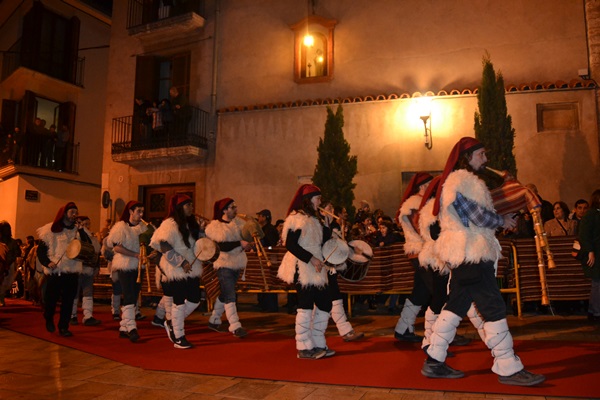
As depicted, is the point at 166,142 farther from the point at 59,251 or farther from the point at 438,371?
the point at 438,371

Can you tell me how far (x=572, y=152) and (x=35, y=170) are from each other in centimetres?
1884

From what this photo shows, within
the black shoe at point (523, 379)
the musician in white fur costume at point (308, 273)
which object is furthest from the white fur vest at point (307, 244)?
the black shoe at point (523, 379)

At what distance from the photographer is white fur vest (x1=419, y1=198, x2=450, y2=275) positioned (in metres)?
6.11

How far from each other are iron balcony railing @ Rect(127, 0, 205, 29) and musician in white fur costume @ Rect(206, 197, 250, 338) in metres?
11.6

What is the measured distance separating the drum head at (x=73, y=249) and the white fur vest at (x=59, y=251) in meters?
0.14

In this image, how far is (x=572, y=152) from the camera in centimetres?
1327

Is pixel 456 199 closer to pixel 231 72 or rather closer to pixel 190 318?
pixel 190 318

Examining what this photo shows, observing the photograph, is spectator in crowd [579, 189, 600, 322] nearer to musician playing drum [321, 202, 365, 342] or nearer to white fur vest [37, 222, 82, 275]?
musician playing drum [321, 202, 365, 342]

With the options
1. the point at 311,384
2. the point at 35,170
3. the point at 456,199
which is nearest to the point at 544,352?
the point at 456,199

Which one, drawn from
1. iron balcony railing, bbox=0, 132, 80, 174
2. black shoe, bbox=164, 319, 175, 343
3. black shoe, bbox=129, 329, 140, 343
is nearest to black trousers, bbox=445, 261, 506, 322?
black shoe, bbox=164, 319, 175, 343

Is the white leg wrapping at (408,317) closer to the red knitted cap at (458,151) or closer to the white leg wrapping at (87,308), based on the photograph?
the red knitted cap at (458,151)

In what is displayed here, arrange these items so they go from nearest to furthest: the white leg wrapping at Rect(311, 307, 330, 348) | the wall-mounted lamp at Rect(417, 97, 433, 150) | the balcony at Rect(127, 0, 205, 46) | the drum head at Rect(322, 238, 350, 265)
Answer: the white leg wrapping at Rect(311, 307, 330, 348), the drum head at Rect(322, 238, 350, 265), the wall-mounted lamp at Rect(417, 97, 433, 150), the balcony at Rect(127, 0, 205, 46)

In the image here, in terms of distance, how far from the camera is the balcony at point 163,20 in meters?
17.5

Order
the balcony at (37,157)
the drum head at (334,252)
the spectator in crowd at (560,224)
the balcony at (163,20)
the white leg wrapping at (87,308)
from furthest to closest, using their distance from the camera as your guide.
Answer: the balcony at (37,157)
the balcony at (163,20)
the white leg wrapping at (87,308)
the spectator in crowd at (560,224)
the drum head at (334,252)
